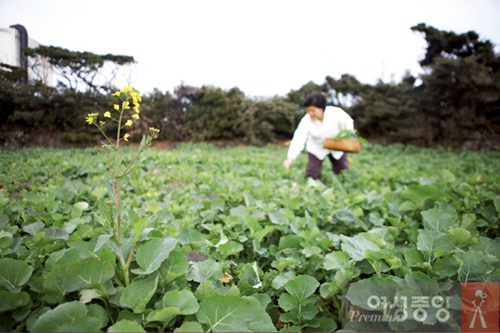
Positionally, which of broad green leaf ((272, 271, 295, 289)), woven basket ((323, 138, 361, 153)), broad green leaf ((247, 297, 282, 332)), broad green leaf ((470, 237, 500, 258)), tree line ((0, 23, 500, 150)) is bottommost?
broad green leaf ((272, 271, 295, 289))

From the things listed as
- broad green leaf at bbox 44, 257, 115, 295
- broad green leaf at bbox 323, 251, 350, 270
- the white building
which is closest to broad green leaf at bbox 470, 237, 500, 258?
broad green leaf at bbox 323, 251, 350, 270

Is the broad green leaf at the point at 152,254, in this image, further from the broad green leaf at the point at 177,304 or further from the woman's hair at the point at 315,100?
the woman's hair at the point at 315,100

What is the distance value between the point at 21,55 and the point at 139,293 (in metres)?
1.33

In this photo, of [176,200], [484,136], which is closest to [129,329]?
[176,200]

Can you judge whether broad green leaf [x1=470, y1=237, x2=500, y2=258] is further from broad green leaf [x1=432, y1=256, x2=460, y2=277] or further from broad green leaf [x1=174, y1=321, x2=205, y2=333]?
broad green leaf [x1=174, y1=321, x2=205, y2=333]

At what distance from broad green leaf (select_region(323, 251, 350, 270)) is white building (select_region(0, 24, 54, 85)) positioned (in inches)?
63.0

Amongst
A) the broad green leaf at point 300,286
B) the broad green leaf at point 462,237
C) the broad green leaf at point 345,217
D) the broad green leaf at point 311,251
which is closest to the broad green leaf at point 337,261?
the broad green leaf at point 300,286

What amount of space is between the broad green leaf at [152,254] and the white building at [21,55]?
1159 millimetres

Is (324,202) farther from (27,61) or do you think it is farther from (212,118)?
(212,118)

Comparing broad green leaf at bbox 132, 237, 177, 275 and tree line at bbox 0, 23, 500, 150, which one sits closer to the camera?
broad green leaf at bbox 132, 237, 177, 275

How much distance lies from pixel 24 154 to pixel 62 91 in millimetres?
392

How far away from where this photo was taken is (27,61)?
1513mm

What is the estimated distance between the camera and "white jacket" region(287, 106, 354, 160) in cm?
477

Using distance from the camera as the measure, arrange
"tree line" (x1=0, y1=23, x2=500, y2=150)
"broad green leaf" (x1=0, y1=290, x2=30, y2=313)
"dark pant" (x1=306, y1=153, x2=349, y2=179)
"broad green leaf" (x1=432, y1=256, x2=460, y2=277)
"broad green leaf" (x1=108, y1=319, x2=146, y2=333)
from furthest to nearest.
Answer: "dark pant" (x1=306, y1=153, x2=349, y2=179), "tree line" (x1=0, y1=23, x2=500, y2=150), "broad green leaf" (x1=432, y1=256, x2=460, y2=277), "broad green leaf" (x1=0, y1=290, x2=30, y2=313), "broad green leaf" (x1=108, y1=319, x2=146, y2=333)
